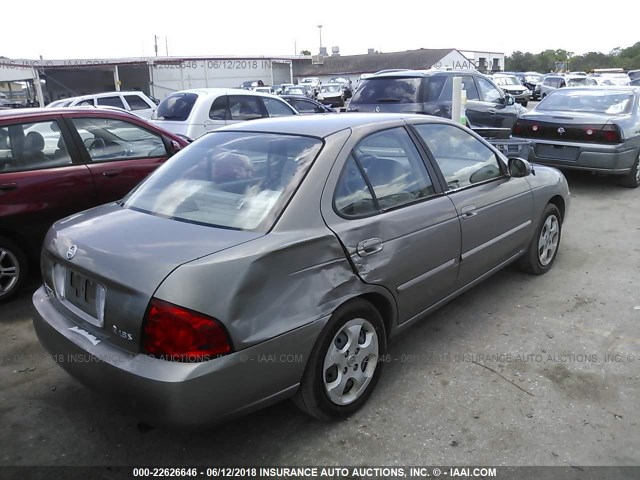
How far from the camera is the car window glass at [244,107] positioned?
9.57m

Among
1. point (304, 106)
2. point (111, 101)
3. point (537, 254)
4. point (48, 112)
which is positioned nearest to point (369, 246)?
point (537, 254)

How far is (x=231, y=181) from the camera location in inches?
118

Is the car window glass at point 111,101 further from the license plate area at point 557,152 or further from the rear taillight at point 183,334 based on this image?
the rear taillight at point 183,334

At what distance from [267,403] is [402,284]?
1.10m

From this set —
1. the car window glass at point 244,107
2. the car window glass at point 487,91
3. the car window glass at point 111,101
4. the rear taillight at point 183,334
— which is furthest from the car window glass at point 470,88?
the car window glass at point 111,101

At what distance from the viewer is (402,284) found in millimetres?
3133

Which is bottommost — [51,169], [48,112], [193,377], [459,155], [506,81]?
[193,377]

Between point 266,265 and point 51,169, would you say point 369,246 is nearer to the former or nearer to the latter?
point 266,265

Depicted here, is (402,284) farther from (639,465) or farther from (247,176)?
(639,465)

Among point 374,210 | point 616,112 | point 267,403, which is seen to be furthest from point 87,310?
point 616,112

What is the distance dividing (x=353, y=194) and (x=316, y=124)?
23.7 inches

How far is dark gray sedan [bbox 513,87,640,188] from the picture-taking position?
25.4ft

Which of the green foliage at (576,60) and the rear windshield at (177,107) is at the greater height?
the green foliage at (576,60)

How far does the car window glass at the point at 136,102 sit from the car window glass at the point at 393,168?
1393 cm
